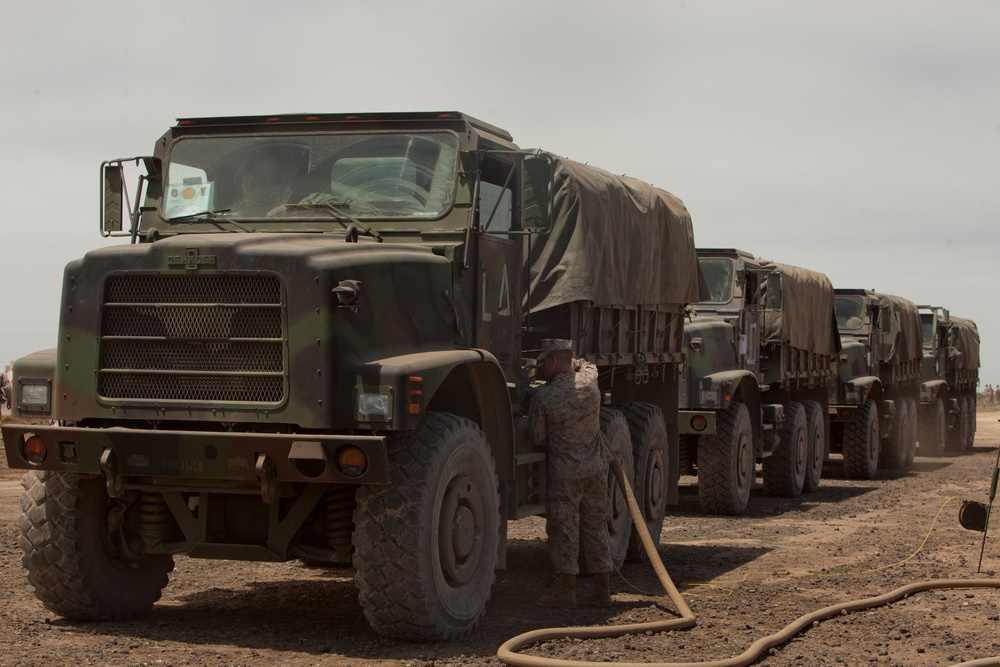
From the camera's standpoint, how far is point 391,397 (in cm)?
669

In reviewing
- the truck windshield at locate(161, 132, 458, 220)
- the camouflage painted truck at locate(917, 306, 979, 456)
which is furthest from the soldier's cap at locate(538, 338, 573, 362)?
the camouflage painted truck at locate(917, 306, 979, 456)

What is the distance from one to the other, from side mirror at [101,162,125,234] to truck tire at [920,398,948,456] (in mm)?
21350

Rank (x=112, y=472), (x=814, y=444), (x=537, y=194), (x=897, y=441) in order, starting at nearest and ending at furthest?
(x=112, y=472), (x=537, y=194), (x=814, y=444), (x=897, y=441)

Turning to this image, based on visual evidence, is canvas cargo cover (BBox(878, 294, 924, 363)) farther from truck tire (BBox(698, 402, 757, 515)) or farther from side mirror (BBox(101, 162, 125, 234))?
side mirror (BBox(101, 162, 125, 234))

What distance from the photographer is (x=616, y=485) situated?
33.7 ft

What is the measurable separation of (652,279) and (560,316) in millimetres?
1922

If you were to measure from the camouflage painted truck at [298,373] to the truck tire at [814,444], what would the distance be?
10.1 meters

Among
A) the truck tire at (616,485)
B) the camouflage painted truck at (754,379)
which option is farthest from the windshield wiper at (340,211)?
the camouflage painted truck at (754,379)

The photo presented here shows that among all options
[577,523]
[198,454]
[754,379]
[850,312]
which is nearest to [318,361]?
[198,454]

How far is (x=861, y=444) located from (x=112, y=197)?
1454 centimetres

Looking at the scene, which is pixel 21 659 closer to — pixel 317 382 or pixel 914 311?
pixel 317 382

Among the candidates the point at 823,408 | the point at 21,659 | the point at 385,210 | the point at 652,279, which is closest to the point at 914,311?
the point at 823,408

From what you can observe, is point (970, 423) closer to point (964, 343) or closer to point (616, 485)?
point (964, 343)

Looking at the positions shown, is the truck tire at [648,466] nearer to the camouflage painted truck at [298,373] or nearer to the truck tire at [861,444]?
the camouflage painted truck at [298,373]
